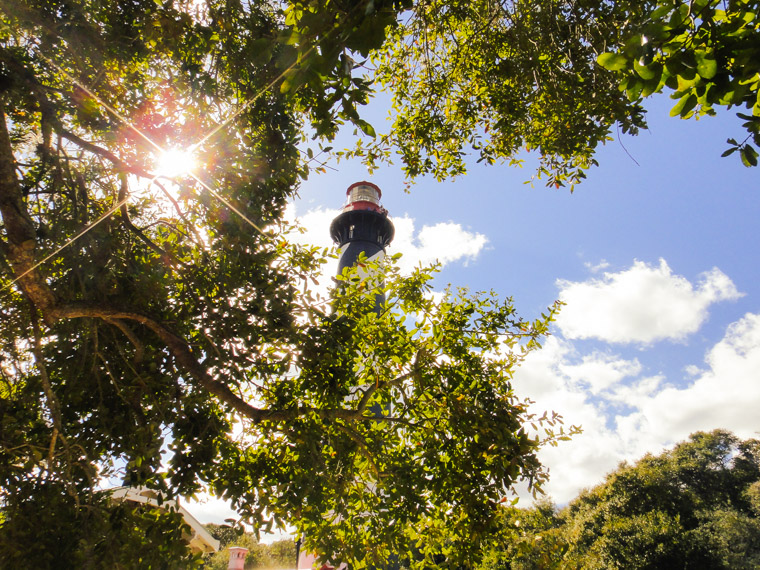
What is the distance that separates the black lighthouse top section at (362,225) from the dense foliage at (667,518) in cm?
1859

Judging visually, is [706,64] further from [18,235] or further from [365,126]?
[18,235]

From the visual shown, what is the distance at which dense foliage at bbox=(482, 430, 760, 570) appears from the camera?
15.9m

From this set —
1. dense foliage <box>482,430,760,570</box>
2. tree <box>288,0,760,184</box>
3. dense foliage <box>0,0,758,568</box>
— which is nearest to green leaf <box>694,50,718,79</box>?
tree <box>288,0,760,184</box>

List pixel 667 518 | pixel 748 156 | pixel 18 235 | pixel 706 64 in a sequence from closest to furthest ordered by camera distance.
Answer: pixel 706 64
pixel 748 156
pixel 18 235
pixel 667 518

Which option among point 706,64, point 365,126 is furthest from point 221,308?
point 706,64

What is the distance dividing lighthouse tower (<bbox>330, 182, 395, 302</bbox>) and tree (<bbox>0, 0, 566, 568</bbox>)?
21.9m

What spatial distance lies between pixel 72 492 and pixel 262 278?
8.93 ft

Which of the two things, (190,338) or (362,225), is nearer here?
(190,338)

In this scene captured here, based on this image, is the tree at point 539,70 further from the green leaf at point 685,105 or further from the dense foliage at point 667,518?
the dense foliage at point 667,518

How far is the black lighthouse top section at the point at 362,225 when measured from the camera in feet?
91.7

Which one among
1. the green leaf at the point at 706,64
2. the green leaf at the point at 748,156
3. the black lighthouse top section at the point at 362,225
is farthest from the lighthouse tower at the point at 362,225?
the green leaf at the point at 706,64

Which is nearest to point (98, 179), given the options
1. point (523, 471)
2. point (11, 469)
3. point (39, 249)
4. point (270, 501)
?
point (39, 249)

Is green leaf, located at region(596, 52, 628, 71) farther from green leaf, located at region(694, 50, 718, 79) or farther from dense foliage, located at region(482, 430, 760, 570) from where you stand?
dense foliage, located at region(482, 430, 760, 570)

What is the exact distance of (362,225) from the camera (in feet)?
93.8
